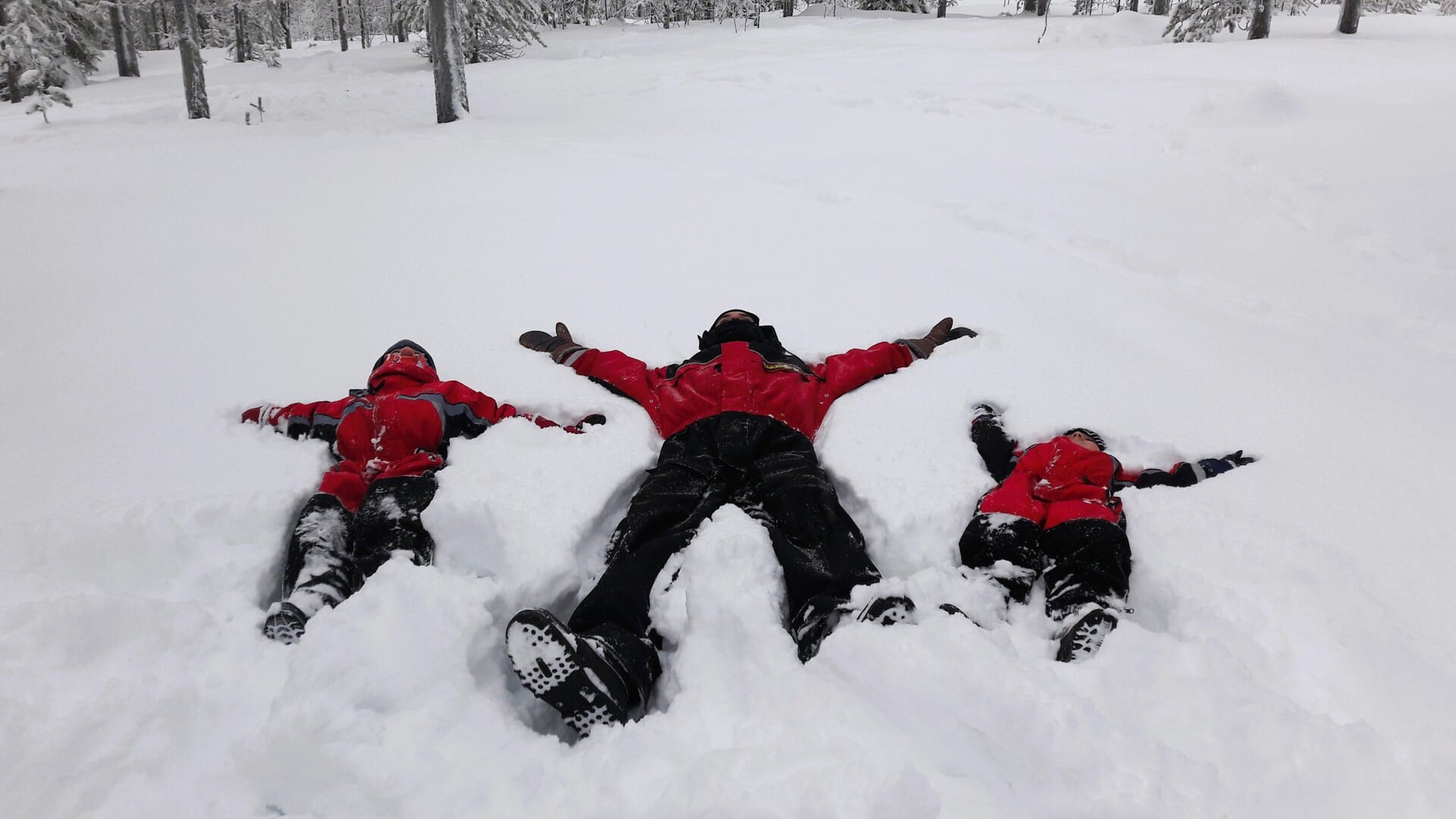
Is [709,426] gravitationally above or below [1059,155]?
below

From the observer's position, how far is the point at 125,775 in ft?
5.37

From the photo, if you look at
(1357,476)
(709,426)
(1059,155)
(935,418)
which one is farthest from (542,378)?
(1059,155)

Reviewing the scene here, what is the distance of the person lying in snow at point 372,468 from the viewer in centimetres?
235

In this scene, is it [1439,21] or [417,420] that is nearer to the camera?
[417,420]

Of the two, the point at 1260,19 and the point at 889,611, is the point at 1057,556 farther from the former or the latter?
the point at 1260,19

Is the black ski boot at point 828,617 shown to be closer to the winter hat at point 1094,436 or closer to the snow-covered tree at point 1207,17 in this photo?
the winter hat at point 1094,436

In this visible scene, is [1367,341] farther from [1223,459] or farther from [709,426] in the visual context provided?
[709,426]

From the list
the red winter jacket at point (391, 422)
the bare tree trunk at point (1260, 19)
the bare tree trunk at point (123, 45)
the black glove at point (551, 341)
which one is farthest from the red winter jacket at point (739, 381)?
the bare tree trunk at point (123, 45)

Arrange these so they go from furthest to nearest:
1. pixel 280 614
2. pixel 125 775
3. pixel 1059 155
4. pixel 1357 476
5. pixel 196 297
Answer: pixel 1059 155 → pixel 196 297 → pixel 1357 476 → pixel 280 614 → pixel 125 775

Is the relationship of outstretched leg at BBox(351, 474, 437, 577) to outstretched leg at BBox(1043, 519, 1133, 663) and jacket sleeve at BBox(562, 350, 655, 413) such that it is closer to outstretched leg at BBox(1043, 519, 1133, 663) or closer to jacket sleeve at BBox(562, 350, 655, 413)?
jacket sleeve at BBox(562, 350, 655, 413)

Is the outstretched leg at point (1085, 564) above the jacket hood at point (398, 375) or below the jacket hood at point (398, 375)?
below

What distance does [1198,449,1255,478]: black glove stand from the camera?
2.69 metres

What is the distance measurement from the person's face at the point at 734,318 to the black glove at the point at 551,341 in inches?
29.0

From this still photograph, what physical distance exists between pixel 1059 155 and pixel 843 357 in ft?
14.1
